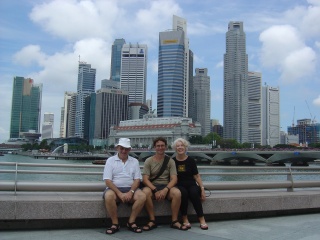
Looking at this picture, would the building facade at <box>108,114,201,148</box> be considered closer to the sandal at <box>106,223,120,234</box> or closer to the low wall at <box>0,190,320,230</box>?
the low wall at <box>0,190,320,230</box>

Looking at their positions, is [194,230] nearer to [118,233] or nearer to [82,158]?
[118,233]

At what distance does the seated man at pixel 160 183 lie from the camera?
6051mm

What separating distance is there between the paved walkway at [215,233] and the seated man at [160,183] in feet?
0.73

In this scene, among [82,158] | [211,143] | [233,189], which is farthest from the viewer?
[211,143]

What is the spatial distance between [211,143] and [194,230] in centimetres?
14725

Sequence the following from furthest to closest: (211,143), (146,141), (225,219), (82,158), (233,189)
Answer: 1. (146,141)
2. (211,143)
3. (82,158)
4. (233,189)
5. (225,219)

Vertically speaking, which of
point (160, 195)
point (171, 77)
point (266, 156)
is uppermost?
point (171, 77)

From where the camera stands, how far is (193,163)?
259 inches

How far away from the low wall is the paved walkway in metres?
0.22

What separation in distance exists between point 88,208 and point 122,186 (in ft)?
2.17

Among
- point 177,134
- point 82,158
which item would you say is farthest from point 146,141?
point 82,158

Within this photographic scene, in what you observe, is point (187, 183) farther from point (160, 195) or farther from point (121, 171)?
point (121, 171)

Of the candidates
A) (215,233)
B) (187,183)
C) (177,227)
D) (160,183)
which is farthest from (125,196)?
(215,233)

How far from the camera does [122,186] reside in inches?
241
